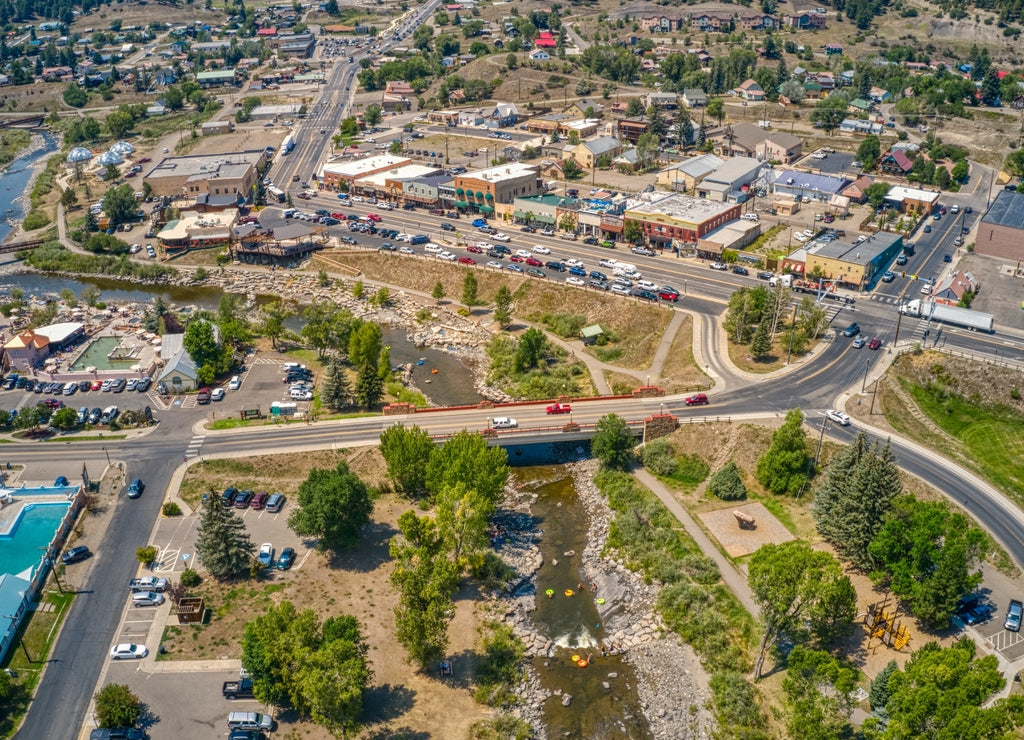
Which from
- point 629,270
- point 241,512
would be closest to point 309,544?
point 241,512

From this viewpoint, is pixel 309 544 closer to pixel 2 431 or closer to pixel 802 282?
pixel 2 431

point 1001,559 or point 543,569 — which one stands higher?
point 1001,559

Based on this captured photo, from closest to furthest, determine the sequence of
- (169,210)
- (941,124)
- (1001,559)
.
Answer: (1001,559) < (169,210) < (941,124)


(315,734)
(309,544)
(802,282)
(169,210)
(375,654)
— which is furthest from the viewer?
(169,210)

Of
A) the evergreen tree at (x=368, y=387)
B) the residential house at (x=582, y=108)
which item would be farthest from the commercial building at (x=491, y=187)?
the evergreen tree at (x=368, y=387)

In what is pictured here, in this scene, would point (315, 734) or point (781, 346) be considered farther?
point (781, 346)

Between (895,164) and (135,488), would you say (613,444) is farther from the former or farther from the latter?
(895,164)
